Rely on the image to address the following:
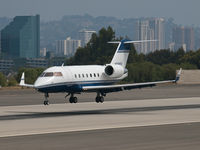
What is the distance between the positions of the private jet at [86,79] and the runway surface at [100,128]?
5.01 ft

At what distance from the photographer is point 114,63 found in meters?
54.0

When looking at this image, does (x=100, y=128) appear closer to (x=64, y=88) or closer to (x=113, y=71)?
(x=64, y=88)

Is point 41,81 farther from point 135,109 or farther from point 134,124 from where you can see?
point 134,124

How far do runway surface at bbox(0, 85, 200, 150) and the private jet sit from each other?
5.01ft

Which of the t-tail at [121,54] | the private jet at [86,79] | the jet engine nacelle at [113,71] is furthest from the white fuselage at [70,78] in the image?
the t-tail at [121,54]

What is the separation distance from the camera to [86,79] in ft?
161

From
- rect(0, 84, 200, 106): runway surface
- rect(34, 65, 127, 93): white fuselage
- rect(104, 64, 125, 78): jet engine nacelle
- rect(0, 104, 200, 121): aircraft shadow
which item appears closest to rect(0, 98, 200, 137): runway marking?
rect(0, 104, 200, 121): aircraft shadow

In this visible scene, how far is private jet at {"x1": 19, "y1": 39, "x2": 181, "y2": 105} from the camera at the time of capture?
147ft

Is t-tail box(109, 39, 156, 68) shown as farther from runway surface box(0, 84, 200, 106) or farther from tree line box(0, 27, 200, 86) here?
tree line box(0, 27, 200, 86)

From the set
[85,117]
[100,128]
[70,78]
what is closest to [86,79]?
[70,78]

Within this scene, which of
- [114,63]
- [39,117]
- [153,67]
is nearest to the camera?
[39,117]

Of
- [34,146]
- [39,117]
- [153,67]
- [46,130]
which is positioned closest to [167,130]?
[46,130]

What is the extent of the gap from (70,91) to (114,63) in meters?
7.56

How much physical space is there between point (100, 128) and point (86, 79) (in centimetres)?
1792
